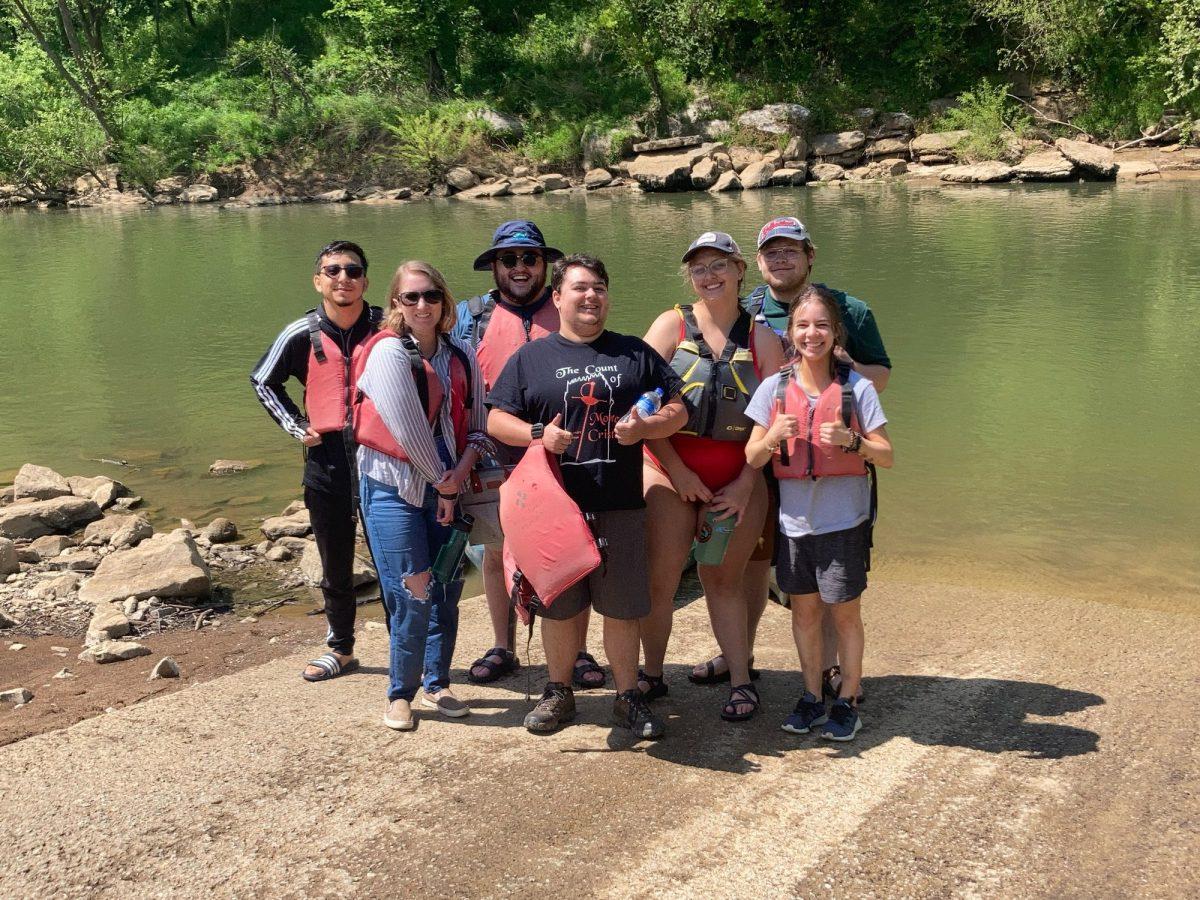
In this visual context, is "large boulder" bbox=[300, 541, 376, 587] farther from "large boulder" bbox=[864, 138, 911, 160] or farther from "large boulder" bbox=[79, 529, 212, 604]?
"large boulder" bbox=[864, 138, 911, 160]

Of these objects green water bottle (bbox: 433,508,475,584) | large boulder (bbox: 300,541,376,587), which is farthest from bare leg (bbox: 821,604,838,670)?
large boulder (bbox: 300,541,376,587)

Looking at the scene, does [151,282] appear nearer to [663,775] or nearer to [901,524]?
[901,524]

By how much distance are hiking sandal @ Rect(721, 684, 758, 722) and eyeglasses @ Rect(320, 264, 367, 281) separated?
87.8 inches

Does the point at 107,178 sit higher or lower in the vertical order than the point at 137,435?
higher

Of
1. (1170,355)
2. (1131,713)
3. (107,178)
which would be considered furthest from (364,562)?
(107,178)

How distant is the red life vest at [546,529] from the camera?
4012 mm

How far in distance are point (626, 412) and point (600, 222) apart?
20.9m

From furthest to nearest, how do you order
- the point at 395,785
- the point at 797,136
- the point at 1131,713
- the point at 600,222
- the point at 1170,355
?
the point at 797,136 → the point at 600,222 → the point at 1170,355 → the point at 1131,713 → the point at 395,785

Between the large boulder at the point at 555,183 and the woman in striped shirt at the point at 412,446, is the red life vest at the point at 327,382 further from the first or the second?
the large boulder at the point at 555,183

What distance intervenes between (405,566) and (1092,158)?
2702 centimetres

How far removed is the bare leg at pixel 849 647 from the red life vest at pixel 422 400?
152 cm

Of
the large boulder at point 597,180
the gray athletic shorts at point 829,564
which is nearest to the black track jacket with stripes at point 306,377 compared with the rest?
the gray athletic shorts at point 829,564

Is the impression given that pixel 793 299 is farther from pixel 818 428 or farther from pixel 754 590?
pixel 754 590

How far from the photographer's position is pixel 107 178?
120 feet
